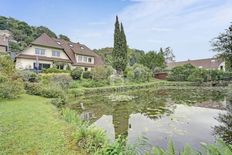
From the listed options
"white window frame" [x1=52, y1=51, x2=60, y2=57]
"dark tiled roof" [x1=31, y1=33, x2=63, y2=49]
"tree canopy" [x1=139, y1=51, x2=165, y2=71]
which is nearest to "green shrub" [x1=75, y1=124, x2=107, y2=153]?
"dark tiled roof" [x1=31, y1=33, x2=63, y2=49]

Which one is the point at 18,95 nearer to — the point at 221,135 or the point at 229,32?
the point at 221,135

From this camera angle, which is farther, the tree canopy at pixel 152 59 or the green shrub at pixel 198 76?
the tree canopy at pixel 152 59

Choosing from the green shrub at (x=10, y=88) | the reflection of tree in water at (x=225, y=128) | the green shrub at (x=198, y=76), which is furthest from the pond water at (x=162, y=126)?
the green shrub at (x=198, y=76)

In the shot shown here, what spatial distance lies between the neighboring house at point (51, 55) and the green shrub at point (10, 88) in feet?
52.4

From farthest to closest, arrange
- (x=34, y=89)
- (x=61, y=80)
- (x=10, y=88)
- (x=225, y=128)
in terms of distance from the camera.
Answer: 1. (x=61, y=80)
2. (x=34, y=89)
3. (x=10, y=88)
4. (x=225, y=128)

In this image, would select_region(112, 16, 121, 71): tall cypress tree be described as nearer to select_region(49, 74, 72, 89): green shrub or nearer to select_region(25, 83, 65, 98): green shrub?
select_region(49, 74, 72, 89): green shrub

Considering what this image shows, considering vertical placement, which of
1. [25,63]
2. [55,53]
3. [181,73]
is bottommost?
[181,73]

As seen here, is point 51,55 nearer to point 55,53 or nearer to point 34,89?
point 55,53

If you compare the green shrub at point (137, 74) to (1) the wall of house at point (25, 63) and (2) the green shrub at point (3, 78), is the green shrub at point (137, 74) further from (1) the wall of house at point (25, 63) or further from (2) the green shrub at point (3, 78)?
(2) the green shrub at point (3, 78)

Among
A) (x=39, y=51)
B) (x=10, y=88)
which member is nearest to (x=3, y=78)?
(x=10, y=88)

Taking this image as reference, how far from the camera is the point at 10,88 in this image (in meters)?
16.1

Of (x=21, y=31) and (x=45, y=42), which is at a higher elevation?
(x=21, y=31)

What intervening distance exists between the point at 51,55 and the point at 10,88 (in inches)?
902

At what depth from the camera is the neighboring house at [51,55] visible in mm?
34969
